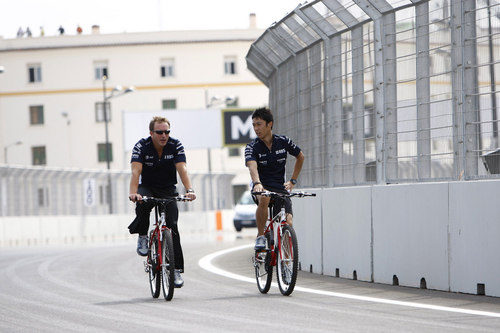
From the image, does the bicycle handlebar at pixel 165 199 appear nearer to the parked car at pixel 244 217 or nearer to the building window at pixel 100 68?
the parked car at pixel 244 217

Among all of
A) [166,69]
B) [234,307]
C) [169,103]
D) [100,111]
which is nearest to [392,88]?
[234,307]

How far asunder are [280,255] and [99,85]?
211 feet

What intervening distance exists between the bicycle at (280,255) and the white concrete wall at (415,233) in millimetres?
1196

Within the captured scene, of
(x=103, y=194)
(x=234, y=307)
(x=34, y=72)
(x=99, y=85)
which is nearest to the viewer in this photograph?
(x=234, y=307)

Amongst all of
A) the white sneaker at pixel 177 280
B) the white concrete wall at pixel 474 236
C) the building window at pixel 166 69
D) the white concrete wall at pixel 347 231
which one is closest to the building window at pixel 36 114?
the building window at pixel 166 69

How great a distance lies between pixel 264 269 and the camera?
10.9 metres

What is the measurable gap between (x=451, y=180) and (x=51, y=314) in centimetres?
390

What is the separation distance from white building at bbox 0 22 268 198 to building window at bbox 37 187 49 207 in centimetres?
3553

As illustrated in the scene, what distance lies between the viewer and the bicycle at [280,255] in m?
10.1

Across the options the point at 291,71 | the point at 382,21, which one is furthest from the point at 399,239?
the point at 291,71

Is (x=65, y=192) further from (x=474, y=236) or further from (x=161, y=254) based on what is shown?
(x=474, y=236)

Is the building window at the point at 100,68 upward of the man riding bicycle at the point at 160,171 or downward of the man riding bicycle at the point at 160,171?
upward

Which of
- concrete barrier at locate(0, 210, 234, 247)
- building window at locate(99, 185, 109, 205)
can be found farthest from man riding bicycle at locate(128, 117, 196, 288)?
building window at locate(99, 185, 109, 205)

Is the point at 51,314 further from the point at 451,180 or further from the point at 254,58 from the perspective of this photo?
the point at 254,58
